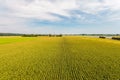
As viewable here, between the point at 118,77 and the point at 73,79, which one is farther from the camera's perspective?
the point at 118,77

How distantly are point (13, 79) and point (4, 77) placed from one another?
33.7 inches

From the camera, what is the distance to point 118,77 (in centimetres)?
938

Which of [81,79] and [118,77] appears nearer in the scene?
[81,79]

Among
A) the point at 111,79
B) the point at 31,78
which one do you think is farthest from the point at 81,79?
the point at 31,78

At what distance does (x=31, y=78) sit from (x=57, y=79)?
178 cm

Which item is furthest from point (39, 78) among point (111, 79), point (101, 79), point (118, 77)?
point (118, 77)

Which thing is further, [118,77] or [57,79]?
[118,77]

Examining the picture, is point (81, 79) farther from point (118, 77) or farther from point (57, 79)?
point (118, 77)

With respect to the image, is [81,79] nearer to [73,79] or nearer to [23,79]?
[73,79]

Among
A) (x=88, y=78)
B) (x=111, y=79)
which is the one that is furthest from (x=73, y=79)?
(x=111, y=79)

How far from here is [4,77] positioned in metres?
9.41

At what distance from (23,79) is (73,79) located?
3.24 metres

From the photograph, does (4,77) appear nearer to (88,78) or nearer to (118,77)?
(88,78)

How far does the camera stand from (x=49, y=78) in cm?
906
